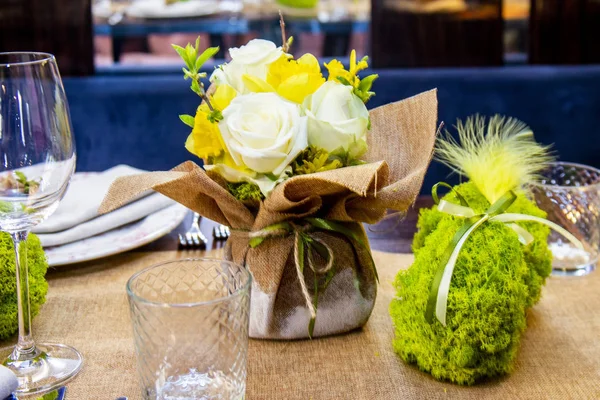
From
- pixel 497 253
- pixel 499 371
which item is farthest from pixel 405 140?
pixel 499 371

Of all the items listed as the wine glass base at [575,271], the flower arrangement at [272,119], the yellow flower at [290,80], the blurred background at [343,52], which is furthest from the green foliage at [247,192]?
the blurred background at [343,52]

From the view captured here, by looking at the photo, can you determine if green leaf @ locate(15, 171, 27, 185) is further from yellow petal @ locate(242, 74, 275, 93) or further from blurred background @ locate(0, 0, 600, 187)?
blurred background @ locate(0, 0, 600, 187)

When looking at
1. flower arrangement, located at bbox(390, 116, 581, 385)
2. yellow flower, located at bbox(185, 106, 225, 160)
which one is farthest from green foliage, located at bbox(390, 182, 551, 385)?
yellow flower, located at bbox(185, 106, 225, 160)

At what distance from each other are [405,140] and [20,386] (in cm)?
52

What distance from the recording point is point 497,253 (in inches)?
33.1

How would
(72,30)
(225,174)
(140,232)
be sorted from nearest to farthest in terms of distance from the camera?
(225,174)
(140,232)
(72,30)

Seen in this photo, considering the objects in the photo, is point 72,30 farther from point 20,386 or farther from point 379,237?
point 20,386

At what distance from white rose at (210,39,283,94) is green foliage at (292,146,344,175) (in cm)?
10

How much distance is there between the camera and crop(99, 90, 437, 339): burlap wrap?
85 centimetres

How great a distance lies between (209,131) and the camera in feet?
2.88

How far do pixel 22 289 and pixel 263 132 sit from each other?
1.04 ft

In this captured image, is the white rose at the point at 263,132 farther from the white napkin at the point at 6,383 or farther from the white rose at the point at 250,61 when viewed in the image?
the white napkin at the point at 6,383

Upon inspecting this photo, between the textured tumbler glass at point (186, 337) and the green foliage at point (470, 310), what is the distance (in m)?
0.21

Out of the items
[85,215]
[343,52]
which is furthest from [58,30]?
[85,215]
